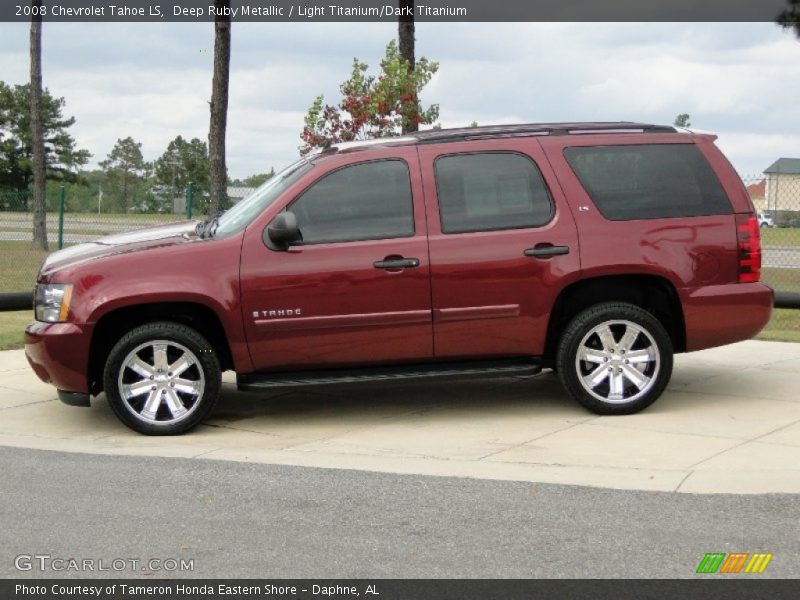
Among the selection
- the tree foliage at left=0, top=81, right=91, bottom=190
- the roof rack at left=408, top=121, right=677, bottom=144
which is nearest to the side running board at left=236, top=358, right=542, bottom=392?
the roof rack at left=408, top=121, right=677, bottom=144

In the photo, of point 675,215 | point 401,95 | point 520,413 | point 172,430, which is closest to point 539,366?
point 520,413

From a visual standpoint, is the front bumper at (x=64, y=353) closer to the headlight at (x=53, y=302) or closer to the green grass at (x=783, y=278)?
the headlight at (x=53, y=302)

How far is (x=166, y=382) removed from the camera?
8055 mm

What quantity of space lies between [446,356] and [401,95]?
9446 millimetres

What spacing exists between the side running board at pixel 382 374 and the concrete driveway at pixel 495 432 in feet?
0.55

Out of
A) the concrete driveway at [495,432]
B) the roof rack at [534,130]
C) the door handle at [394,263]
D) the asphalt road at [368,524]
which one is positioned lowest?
the asphalt road at [368,524]

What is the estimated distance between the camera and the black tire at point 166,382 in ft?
26.1

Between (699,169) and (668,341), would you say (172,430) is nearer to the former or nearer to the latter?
(668,341)

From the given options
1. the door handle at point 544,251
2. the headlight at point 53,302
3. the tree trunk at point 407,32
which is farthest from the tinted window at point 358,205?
the tree trunk at point 407,32

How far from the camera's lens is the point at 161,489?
653 cm

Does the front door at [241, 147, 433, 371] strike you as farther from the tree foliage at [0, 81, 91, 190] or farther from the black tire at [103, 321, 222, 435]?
the tree foliage at [0, 81, 91, 190]

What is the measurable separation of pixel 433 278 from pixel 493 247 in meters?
0.46

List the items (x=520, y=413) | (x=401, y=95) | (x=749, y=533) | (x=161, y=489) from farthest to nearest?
(x=401, y=95), (x=520, y=413), (x=161, y=489), (x=749, y=533)
